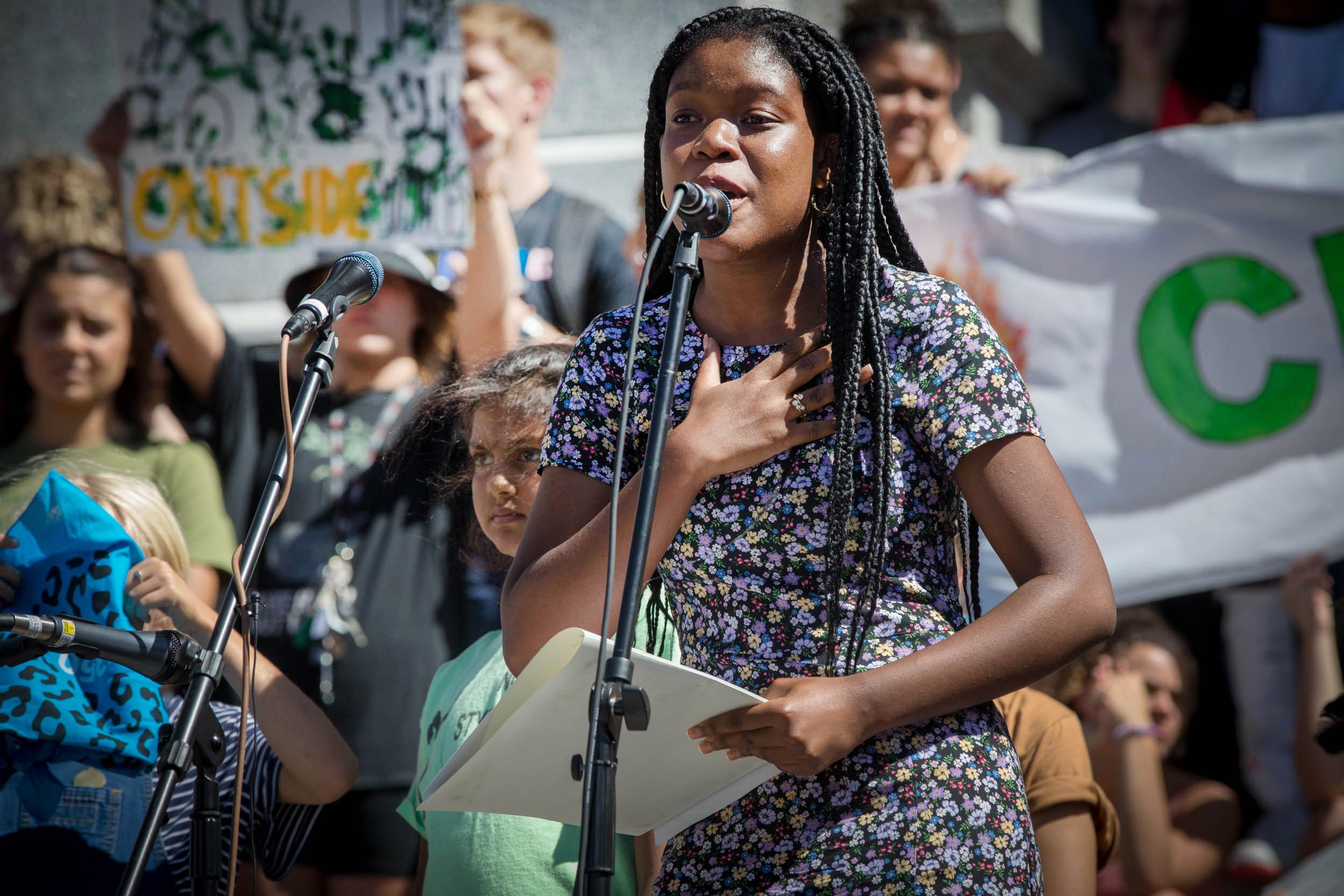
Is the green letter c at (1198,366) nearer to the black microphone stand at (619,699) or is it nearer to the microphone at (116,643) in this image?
the black microphone stand at (619,699)

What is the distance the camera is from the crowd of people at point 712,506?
1.55 meters

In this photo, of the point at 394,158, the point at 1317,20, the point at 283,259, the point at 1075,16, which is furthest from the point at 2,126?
the point at 1317,20

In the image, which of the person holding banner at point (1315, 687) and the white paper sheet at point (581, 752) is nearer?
the white paper sheet at point (581, 752)

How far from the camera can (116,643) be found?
1.71 metres

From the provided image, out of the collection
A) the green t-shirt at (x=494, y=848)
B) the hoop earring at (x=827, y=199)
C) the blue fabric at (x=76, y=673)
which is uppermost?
the hoop earring at (x=827, y=199)

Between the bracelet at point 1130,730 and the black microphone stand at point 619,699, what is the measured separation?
259 centimetres

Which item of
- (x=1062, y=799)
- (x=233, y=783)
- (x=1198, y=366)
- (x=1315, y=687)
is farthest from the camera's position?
(x=1198, y=366)

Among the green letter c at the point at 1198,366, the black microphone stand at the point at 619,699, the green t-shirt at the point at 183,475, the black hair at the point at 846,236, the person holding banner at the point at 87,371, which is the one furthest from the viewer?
the green letter c at the point at 1198,366

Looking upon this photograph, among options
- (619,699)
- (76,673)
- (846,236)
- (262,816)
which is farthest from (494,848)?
(846,236)

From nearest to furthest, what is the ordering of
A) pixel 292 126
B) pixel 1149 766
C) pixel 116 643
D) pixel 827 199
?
pixel 116 643
pixel 827 199
pixel 1149 766
pixel 292 126

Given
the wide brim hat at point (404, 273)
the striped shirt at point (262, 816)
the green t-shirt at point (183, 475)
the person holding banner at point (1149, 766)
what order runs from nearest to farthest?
the striped shirt at point (262, 816) < the person holding banner at point (1149, 766) < the green t-shirt at point (183, 475) < the wide brim hat at point (404, 273)

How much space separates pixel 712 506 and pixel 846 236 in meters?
0.40

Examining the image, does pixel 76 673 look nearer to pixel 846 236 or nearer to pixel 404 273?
pixel 846 236

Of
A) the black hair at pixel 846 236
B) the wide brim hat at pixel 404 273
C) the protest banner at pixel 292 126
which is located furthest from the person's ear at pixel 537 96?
the black hair at pixel 846 236
